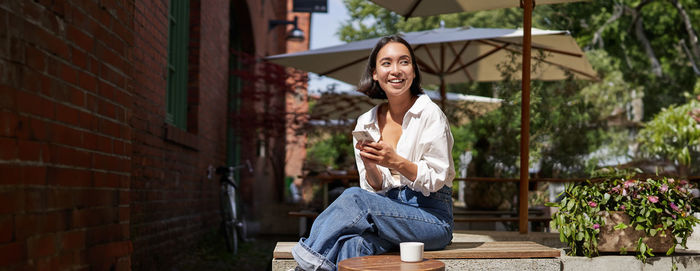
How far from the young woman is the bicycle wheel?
4.94m

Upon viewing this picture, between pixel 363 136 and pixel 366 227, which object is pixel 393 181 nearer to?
pixel 366 227

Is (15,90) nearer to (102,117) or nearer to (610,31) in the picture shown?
(102,117)

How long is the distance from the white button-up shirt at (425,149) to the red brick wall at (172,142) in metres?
2.90

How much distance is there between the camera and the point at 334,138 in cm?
1273

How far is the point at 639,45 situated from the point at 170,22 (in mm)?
16213

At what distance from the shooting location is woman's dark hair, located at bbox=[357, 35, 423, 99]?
3.24 metres

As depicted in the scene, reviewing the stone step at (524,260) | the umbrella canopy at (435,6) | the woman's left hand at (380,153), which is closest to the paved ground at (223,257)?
the umbrella canopy at (435,6)

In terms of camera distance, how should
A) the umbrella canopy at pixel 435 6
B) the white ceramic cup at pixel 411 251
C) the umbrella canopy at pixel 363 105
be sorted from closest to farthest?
the white ceramic cup at pixel 411 251, the umbrella canopy at pixel 435 6, the umbrella canopy at pixel 363 105

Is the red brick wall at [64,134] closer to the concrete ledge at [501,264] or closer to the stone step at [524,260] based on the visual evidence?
the stone step at [524,260]

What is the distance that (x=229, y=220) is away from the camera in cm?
815

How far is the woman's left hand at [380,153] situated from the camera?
2.72 metres

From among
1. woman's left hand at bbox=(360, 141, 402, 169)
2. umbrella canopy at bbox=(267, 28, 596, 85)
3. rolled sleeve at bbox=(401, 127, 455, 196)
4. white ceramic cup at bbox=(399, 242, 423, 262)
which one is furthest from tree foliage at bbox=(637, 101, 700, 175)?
white ceramic cup at bbox=(399, 242, 423, 262)

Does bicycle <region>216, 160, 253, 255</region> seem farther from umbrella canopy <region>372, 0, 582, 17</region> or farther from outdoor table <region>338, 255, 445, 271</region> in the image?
outdoor table <region>338, 255, 445, 271</region>

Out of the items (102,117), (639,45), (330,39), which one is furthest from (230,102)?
(330,39)
